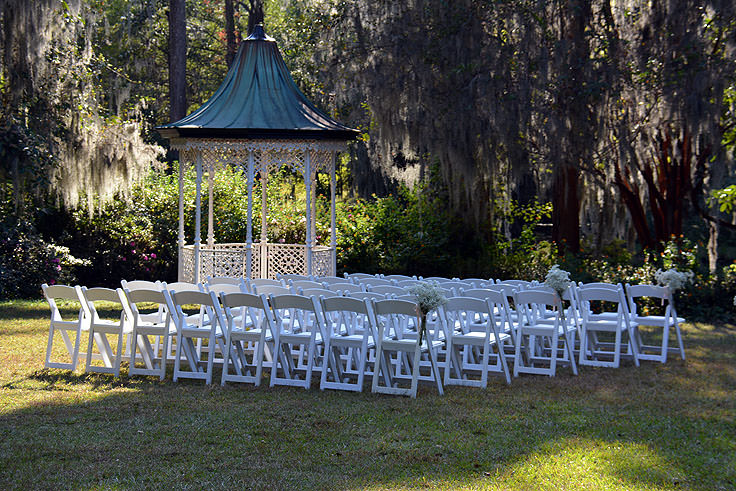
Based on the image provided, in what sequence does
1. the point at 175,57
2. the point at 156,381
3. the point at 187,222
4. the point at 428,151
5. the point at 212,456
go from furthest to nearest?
the point at 175,57 → the point at 187,222 → the point at 428,151 → the point at 156,381 → the point at 212,456

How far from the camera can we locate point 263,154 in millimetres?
13977

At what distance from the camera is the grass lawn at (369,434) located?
507cm

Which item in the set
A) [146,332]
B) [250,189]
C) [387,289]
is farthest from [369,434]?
[250,189]

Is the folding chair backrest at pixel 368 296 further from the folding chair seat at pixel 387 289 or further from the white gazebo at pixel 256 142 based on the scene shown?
the white gazebo at pixel 256 142

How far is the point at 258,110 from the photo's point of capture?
45.4 ft

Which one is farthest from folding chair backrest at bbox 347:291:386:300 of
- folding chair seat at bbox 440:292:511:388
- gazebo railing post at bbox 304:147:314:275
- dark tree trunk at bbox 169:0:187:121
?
dark tree trunk at bbox 169:0:187:121

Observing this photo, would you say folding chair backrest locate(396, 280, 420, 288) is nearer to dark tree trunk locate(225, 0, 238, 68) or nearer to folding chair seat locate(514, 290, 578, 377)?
folding chair seat locate(514, 290, 578, 377)

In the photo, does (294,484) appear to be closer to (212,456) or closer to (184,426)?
(212,456)

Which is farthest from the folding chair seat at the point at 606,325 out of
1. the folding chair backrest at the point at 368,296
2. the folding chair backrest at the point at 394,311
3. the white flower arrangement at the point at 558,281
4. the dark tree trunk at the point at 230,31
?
the dark tree trunk at the point at 230,31

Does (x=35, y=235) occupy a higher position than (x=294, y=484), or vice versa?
(x=35, y=235)

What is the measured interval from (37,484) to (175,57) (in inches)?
702

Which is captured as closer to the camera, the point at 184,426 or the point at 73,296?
the point at 184,426

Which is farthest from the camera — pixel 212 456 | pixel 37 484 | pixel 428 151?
pixel 428 151

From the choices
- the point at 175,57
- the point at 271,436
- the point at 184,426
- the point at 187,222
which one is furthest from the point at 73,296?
the point at 175,57
